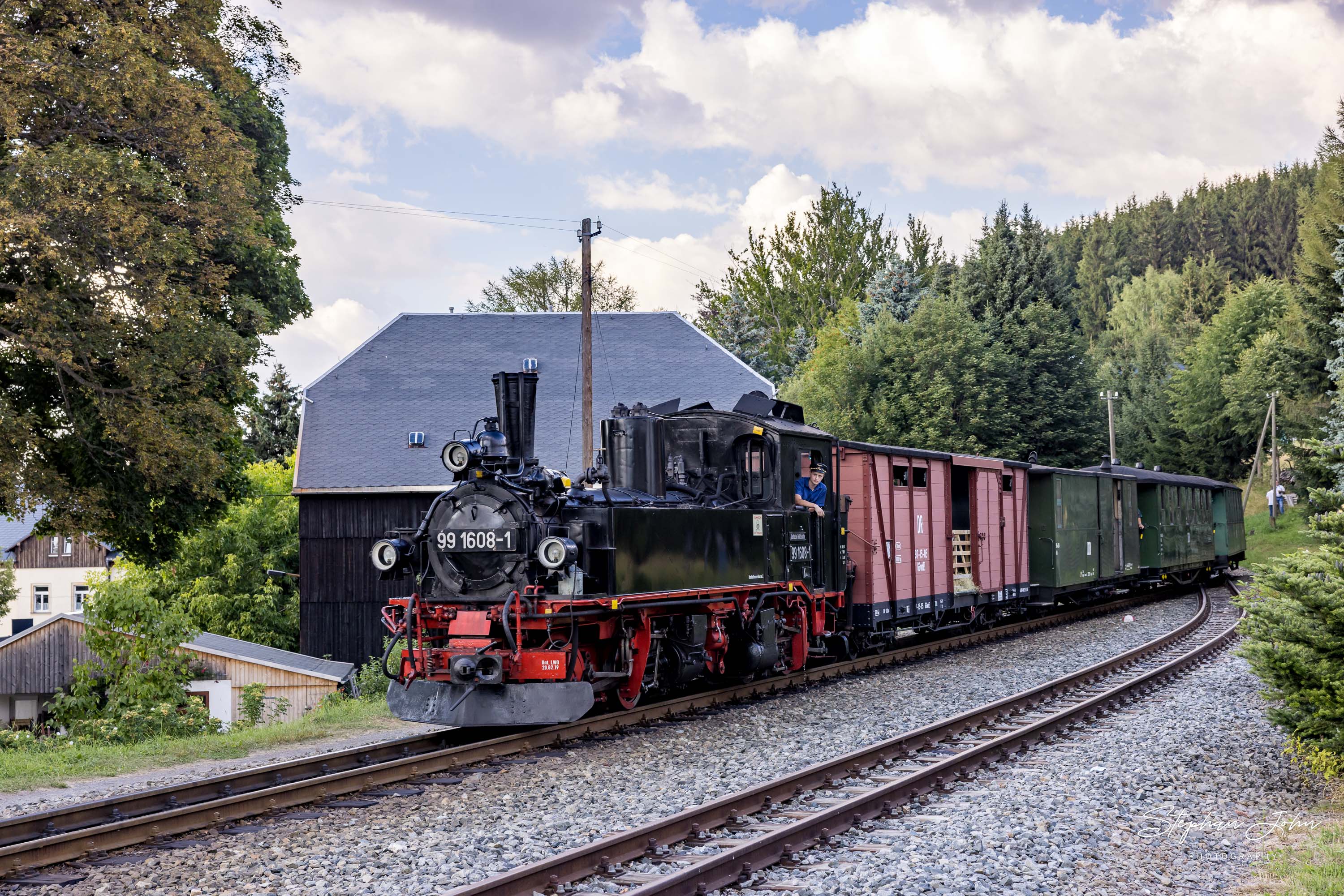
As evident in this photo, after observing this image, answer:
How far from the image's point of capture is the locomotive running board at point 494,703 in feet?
30.4

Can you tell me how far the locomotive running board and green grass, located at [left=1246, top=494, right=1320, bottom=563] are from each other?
33.8 meters

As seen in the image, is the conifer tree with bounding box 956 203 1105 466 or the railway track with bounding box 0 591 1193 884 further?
the conifer tree with bounding box 956 203 1105 466

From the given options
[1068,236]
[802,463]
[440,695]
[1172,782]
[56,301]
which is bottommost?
[1172,782]

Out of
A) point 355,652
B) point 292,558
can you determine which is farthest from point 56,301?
point 292,558

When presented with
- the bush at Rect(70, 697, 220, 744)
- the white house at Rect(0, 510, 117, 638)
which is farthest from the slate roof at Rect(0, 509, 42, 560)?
the bush at Rect(70, 697, 220, 744)

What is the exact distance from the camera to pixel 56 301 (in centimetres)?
1328

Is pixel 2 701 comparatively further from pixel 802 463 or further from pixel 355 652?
pixel 802 463

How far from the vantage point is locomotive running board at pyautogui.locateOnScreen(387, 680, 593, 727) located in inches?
364

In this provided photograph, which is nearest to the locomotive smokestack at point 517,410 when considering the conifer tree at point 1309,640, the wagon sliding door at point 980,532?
the conifer tree at point 1309,640

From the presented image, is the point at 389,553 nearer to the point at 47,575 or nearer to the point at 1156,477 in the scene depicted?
the point at 1156,477

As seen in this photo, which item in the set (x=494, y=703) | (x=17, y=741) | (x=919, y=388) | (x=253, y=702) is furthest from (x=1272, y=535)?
(x=17, y=741)

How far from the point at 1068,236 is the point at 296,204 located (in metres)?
106

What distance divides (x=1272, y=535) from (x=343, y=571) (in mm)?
39098

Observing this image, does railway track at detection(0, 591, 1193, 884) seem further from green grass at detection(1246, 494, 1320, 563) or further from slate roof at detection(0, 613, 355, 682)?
green grass at detection(1246, 494, 1320, 563)
